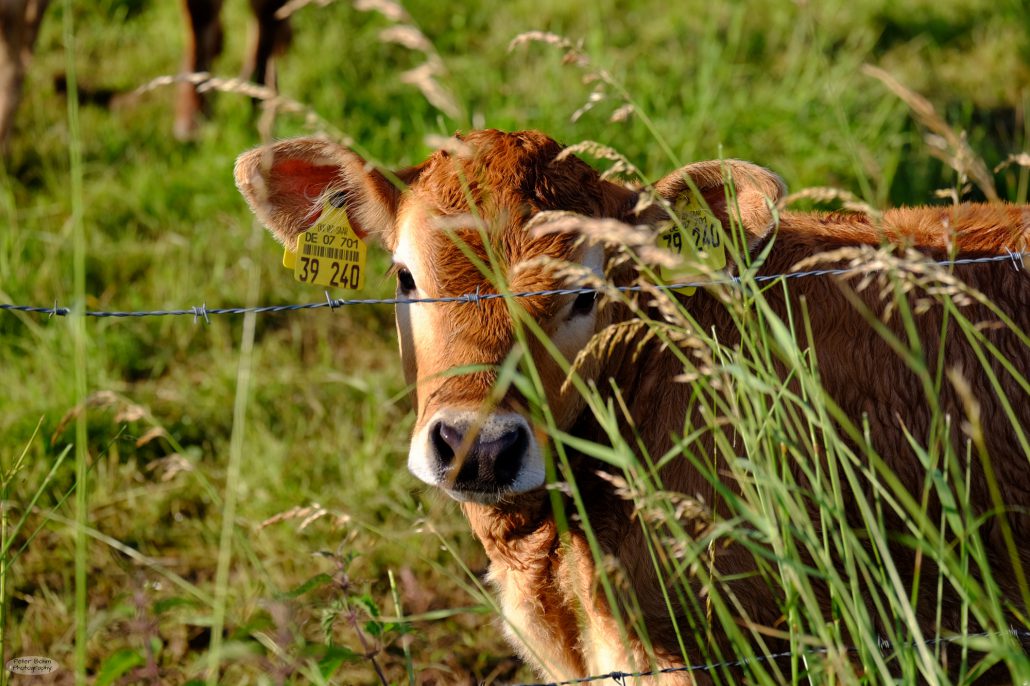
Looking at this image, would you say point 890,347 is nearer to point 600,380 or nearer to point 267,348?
point 600,380

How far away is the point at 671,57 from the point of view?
20.5 feet

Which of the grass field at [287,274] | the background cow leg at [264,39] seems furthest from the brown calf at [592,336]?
the background cow leg at [264,39]

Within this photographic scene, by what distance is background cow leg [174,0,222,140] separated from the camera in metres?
5.72

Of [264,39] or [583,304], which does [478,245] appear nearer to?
[583,304]

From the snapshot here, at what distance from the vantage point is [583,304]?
110 inches

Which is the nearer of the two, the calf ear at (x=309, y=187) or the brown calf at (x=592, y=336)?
the brown calf at (x=592, y=336)

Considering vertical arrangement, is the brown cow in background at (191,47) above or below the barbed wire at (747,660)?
above

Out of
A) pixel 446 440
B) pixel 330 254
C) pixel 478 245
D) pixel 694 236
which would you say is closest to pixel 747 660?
pixel 446 440

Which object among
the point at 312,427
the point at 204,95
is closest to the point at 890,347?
the point at 312,427

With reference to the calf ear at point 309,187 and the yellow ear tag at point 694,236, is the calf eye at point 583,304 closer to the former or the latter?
the yellow ear tag at point 694,236

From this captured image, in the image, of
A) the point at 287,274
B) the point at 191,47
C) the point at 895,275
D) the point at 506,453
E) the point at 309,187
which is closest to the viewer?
the point at 895,275

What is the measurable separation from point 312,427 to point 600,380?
1711 mm

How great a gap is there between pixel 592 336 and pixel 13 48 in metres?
3.94

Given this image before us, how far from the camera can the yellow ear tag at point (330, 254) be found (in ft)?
9.70
